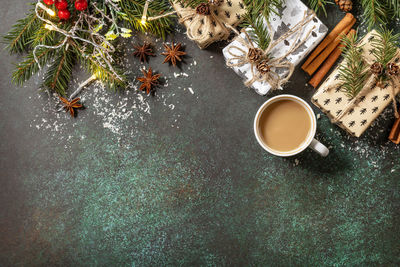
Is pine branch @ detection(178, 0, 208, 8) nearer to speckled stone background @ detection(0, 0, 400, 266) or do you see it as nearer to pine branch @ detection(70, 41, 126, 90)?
speckled stone background @ detection(0, 0, 400, 266)

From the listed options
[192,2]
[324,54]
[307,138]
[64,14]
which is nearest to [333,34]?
[324,54]

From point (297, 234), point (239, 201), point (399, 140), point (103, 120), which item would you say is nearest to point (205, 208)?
point (239, 201)

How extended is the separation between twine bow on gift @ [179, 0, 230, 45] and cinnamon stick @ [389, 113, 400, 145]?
75 cm

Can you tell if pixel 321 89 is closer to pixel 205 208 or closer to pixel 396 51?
pixel 396 51

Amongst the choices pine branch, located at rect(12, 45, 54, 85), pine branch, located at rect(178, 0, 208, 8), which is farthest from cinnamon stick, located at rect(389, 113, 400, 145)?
pine branch, located at rect(12, 45, 54, 85)

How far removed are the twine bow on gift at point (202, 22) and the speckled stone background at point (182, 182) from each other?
140 millimetres

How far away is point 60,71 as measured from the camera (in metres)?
1.36

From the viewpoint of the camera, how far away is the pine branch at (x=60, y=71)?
53.2 inches

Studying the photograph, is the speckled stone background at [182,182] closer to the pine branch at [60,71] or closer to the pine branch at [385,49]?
the pine branch at [60,71]

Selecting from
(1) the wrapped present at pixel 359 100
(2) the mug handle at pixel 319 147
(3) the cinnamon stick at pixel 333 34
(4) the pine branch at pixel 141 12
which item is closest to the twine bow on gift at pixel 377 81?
(1) the wrapped present at pixel 359 100

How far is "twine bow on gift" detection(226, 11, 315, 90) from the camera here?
3.83 ft

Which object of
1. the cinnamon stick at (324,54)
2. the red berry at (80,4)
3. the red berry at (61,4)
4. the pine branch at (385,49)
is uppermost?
the red berry at (61,4)

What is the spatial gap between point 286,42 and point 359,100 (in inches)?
13.2

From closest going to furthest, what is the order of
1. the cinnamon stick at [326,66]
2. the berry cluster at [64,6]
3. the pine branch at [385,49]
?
the pine branch at [385,49] → the berry cluster at [64,6] → the cinnamon stick at [326,66]
